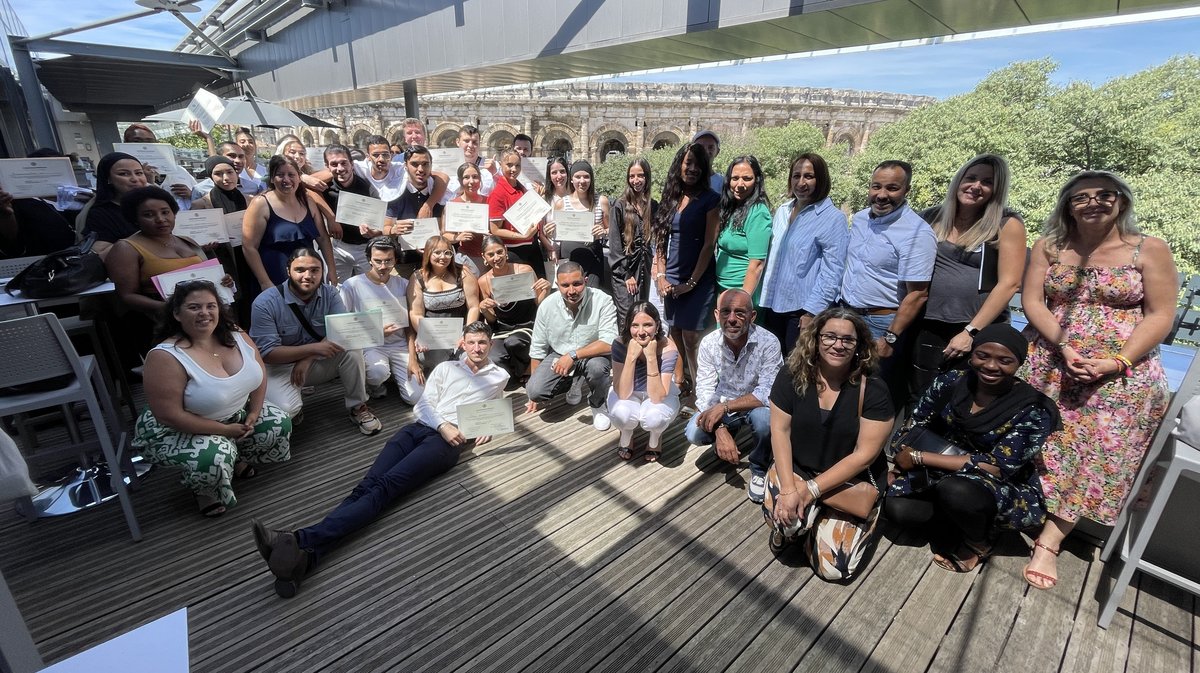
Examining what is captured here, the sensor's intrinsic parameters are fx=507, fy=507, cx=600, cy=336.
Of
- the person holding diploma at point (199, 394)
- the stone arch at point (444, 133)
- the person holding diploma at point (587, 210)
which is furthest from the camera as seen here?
the stone arch at point (444, 133)

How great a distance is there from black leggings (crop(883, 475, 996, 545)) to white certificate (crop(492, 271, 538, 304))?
304 centimetres

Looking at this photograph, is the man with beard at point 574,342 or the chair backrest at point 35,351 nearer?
the chair backrest at point 35,351

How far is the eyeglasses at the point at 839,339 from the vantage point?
236 cm

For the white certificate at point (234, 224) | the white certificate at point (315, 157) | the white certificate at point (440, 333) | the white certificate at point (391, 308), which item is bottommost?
the white certificate at point (440, 333)

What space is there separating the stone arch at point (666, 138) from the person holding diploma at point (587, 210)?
86.5 feet

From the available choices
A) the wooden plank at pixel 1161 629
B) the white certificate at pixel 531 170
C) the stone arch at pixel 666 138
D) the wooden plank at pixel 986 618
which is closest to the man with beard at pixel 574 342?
the wooden plank at pixel 986 618

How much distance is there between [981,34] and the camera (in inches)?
135

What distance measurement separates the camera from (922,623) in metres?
2.25

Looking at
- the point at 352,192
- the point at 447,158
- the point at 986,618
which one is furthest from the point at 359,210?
the point at 986,618

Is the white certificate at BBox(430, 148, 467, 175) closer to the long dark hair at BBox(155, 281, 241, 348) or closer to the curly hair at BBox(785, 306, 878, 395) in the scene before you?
the long dark hair at BBox(155, 281, 241, 348)

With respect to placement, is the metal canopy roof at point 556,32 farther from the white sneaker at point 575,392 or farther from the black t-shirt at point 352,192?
the white sneaker at point 575,392

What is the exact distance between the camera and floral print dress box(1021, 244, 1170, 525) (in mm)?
2324

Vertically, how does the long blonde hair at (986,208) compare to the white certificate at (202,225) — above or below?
above

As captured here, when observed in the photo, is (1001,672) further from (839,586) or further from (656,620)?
(656,620)
